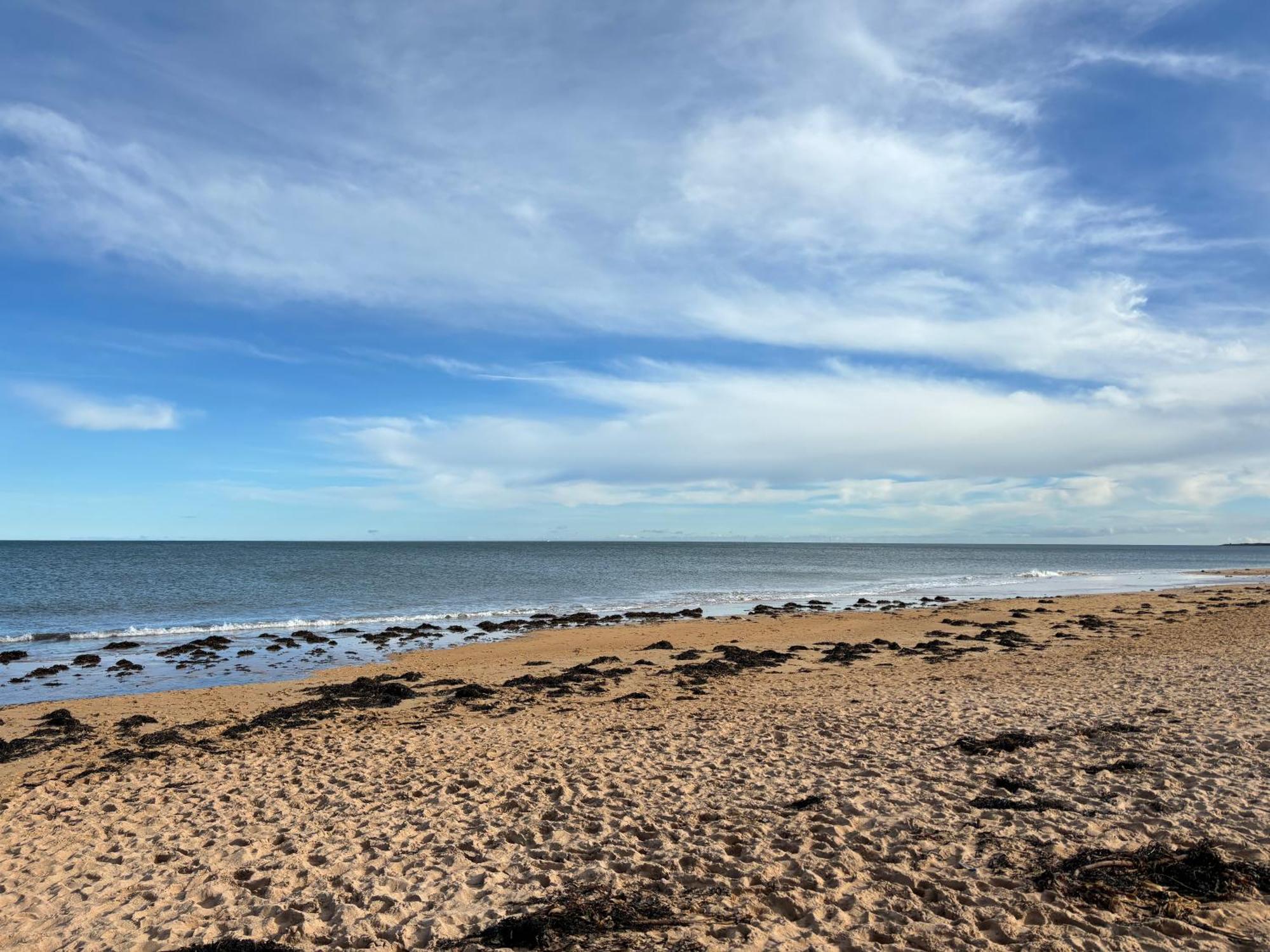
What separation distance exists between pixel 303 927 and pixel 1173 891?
19.9ft

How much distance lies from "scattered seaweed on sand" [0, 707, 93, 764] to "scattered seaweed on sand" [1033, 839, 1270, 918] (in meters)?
12.9

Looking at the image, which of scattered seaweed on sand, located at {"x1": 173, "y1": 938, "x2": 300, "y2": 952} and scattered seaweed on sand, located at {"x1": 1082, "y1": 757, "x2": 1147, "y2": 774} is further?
scattered seaweed on sand, located at {"x1": 1082, "y1": 757, "x2": 1147, "y2": 774}

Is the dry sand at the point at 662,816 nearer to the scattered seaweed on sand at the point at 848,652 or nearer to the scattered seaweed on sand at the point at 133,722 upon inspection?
the scattered seaweed on sand at the point at 133,722

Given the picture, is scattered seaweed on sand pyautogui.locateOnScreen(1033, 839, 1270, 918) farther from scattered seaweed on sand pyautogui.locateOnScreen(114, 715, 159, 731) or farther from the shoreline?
the shoreline

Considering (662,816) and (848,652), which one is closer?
(662,816)

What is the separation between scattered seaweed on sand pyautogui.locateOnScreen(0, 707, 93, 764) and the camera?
10906 mm

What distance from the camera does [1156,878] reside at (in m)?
5.44

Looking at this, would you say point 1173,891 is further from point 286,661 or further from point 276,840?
point 286,661

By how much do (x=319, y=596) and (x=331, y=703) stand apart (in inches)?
1182

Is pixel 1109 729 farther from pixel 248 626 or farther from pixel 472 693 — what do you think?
pixel 248 626

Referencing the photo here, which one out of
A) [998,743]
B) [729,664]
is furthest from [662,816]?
[729,664]

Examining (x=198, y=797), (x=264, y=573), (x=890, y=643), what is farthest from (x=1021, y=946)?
(x=264, y=573)

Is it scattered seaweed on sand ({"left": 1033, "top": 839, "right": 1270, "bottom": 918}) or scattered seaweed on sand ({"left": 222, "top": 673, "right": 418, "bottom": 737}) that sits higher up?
scattered seaweed on sand ({"left": 1033, "top": 839, "right": 1270, "bottom": 918})

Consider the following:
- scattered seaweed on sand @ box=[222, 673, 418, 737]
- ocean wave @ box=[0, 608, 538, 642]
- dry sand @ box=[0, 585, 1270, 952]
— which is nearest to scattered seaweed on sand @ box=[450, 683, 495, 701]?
dry sand @ box=[0, 585, 1270, 952]
